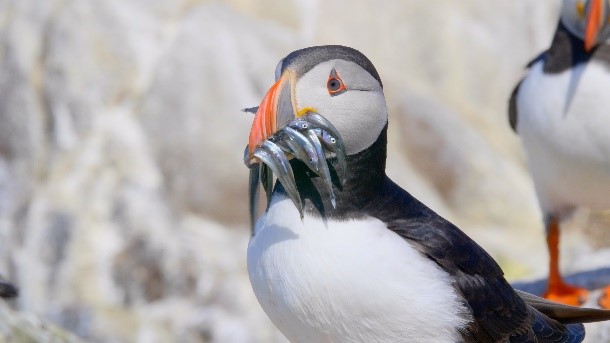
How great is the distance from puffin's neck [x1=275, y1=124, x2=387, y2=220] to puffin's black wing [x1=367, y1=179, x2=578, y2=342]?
→ 7cm

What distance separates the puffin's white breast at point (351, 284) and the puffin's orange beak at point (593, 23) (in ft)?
7.75

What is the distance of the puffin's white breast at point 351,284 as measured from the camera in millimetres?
3047

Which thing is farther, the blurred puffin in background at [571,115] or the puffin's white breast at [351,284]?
the blurred puffin in background at [571,115]

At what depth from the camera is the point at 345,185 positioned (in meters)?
3.19

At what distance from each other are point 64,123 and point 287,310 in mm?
8016

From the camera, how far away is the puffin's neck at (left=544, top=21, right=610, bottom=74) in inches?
204

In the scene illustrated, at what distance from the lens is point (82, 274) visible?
998 cm

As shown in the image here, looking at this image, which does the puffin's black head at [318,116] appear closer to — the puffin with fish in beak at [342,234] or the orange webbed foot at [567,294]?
the puffin with fish in beak at [342,234]

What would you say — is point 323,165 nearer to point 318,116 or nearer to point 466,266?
point 318,116

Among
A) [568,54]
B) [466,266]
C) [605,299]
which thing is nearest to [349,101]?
[466,266]

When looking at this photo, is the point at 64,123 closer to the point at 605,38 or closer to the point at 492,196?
the point at 492,196

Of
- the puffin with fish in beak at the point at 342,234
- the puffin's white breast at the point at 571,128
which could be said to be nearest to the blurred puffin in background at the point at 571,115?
the puffin's white breast at the point at 571,128

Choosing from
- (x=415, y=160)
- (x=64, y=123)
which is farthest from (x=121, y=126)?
(x=415, y=160)

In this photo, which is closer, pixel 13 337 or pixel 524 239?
pixel 13 337
